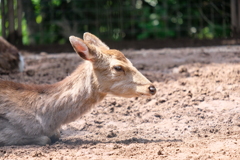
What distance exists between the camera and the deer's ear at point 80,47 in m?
5.11

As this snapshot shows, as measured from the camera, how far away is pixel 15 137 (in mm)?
5227

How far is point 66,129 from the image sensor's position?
20.2ft

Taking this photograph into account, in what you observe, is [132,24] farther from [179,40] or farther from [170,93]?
[170,93]

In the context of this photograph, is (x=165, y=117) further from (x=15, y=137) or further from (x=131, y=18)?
(x=131, y=18)

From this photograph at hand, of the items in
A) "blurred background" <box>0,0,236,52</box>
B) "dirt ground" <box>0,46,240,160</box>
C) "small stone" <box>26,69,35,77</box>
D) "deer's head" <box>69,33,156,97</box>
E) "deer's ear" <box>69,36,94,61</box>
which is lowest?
"dirt ground" <box>0,46,240,160</box>

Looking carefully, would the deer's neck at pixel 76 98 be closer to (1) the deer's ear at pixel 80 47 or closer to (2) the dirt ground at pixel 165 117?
(1) the deer's ear at pixel 80 47

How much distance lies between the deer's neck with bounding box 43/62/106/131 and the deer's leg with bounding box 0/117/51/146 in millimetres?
288

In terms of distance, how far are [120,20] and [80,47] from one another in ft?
27.4

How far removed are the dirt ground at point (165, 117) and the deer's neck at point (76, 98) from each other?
0.36 meters

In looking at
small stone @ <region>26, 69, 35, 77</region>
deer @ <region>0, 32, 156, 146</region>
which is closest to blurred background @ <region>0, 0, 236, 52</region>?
small stone @ <region>26, 69, 35, 77</region>

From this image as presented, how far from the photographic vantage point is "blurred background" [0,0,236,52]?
12773mm

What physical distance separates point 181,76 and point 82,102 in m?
3.17

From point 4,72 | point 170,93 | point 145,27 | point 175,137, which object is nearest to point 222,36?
point 145,27

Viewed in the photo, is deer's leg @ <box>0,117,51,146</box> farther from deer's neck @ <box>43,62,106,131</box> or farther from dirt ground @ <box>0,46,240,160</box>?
deer's neck @ <box>43,62,106,131</box>
